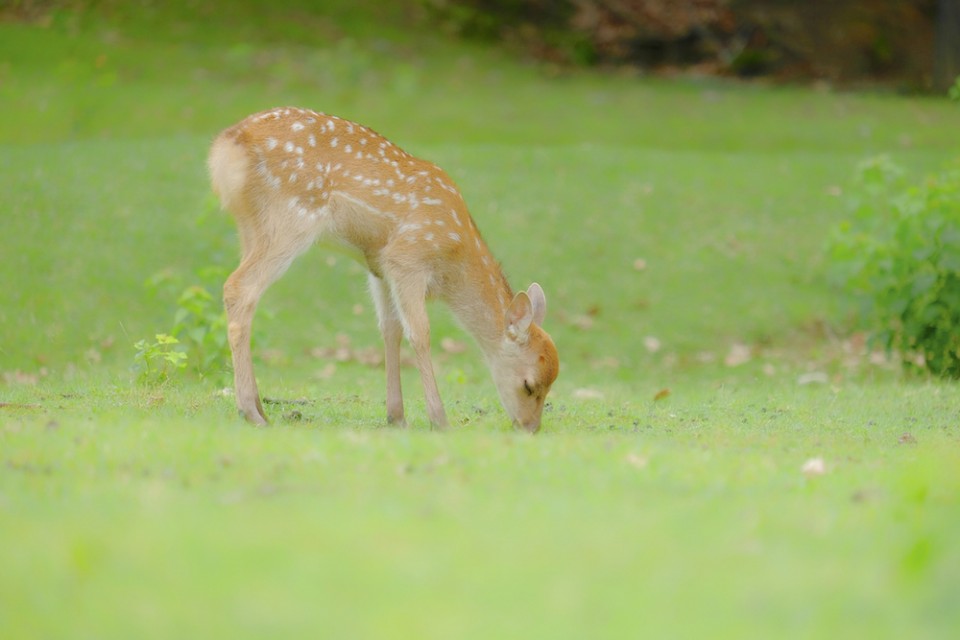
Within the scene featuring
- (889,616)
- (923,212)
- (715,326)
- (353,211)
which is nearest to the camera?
(889,616)

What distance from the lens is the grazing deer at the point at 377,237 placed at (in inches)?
282

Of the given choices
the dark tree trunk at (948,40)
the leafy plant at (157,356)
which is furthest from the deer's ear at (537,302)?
the dark tree trunk at (948,40)

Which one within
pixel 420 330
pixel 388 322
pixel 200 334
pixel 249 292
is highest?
pixel 249 292

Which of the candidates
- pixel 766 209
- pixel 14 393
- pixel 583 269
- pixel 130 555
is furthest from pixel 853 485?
pixel 766 209

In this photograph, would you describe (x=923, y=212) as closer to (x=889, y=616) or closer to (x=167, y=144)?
(x=889, y=616)

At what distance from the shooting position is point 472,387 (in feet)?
34.6

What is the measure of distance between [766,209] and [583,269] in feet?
10.0

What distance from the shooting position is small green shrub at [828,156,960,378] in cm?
1070

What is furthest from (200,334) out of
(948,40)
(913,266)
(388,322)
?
(948,40)

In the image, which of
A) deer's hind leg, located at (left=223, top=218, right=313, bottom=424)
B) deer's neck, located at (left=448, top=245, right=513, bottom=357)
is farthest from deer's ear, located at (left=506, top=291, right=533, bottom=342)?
deer's hind leg, located at (left=223, top=218, right=313, bottom=424)

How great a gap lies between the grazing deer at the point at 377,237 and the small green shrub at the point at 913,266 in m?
4.49

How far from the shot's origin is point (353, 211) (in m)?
7.36

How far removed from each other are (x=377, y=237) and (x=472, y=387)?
10.9ft

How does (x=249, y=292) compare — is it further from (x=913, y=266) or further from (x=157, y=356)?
(x=913, y=266)
